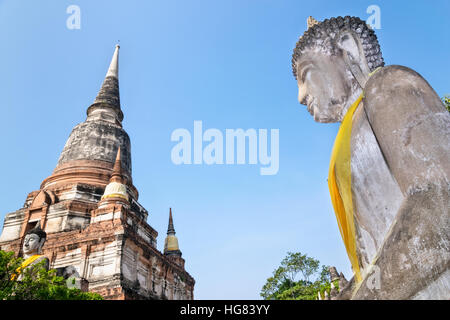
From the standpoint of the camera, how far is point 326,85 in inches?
118

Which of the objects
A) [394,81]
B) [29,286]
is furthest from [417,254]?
[29,286]

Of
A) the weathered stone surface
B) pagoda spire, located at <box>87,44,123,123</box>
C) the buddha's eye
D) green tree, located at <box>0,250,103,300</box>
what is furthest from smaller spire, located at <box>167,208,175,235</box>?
the buddha's eye

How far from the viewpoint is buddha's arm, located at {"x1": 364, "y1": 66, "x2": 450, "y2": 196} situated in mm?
1828

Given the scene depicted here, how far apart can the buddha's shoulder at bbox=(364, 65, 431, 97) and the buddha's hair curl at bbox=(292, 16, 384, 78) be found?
82cm

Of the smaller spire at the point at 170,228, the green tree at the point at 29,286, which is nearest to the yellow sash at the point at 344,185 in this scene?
the green tree at the point at 29,286

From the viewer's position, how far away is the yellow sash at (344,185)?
2.44 metres

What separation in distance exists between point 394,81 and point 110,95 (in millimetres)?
36058

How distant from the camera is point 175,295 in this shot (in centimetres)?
2519

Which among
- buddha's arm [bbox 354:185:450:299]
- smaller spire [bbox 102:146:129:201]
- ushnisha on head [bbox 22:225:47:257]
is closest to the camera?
buddha's arm [bbox 354:185:450:299]

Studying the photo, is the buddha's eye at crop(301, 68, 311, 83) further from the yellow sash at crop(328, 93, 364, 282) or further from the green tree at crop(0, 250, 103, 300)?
the green tree at crop(0, 250, 103, 300)

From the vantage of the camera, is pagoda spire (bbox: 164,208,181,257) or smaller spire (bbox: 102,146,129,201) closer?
smaller spire (bbox: 102,146,129,201)

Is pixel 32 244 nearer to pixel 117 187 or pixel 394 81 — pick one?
pixel 117 187

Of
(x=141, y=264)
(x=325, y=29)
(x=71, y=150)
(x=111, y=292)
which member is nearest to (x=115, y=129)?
(x=71, y=150)
